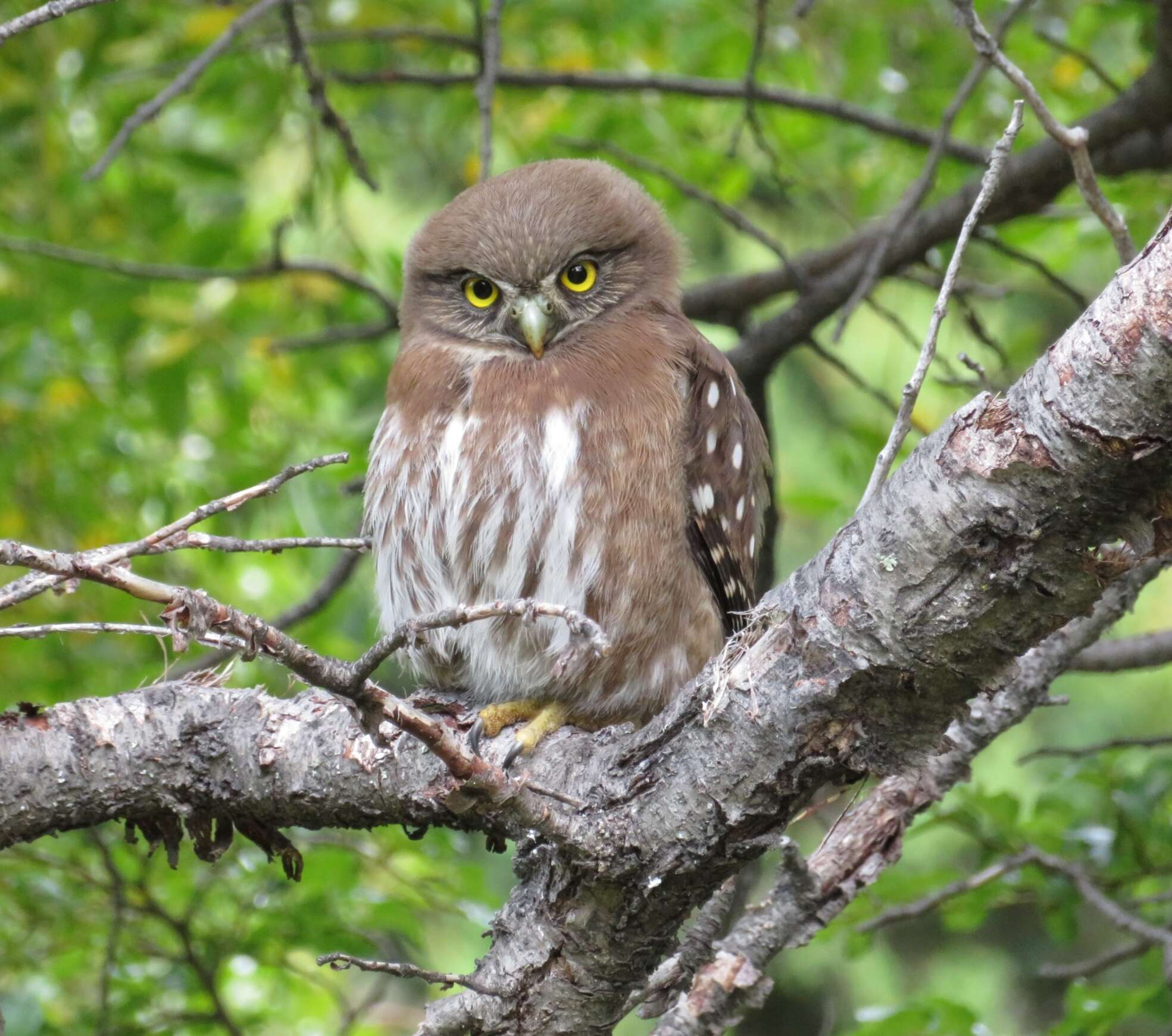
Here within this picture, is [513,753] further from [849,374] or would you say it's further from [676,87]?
[676,87]

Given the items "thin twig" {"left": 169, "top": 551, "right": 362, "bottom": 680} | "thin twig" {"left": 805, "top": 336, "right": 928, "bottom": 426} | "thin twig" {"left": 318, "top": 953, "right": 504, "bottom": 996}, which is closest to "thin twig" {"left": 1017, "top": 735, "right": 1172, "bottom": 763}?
"thin twig" {"left": 805, "top": 336, "right": 928, "bottom": 426}

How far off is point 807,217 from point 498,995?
7.53 metres

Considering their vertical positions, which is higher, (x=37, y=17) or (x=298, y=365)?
(x=298, y=365)

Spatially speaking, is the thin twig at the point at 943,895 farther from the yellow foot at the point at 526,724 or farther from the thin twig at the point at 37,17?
the thin twig at the point at 37,17

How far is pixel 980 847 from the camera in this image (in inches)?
162

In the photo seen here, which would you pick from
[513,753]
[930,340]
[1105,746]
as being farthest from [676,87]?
[930,340]

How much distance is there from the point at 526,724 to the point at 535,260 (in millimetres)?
1435

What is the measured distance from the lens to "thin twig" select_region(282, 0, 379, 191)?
165 inches

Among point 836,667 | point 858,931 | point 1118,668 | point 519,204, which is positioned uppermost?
point 519,204

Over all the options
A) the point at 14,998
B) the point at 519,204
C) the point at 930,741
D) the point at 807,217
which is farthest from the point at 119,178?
the point at 930,741

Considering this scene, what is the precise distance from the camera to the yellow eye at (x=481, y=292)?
409cm

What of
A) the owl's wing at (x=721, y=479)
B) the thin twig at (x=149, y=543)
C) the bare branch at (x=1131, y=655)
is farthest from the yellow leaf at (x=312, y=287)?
the thin twig at (x=149, y=543)

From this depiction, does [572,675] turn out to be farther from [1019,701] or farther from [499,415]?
[1019,701]

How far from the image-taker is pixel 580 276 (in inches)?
163
